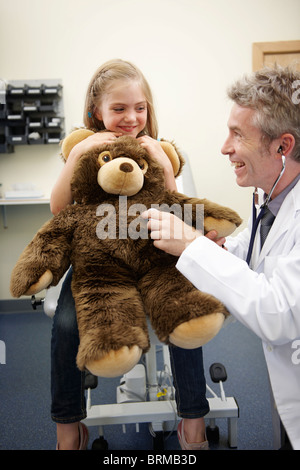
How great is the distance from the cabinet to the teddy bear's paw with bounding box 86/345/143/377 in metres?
2.14

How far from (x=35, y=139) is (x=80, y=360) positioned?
2155 mm

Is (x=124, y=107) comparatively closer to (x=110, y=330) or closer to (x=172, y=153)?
(x=172, y=153)

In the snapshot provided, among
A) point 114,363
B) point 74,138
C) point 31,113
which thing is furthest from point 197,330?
point 31,113

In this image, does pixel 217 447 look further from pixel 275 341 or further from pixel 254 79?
pixel 254 79

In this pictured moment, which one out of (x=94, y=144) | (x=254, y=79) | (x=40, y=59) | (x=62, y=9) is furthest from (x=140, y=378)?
(x=62, y=9)

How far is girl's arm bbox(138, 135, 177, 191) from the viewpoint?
1070mm

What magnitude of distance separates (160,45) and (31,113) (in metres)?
1.05

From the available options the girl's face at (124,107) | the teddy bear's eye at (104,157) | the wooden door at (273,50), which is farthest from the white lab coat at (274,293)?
the wooden door at (273,50)

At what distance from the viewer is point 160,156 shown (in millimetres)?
1089

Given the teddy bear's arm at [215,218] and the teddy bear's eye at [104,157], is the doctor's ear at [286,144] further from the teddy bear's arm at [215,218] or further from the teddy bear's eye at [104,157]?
the teddy bear's eye at [104,157]

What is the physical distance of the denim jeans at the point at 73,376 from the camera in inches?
43.0

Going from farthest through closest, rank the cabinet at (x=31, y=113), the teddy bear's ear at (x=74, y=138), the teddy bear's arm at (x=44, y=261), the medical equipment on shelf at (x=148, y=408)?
the cabinet at (x=31, y=113), the medical equipment on shelf at (x=148, y=408), the teddy bear's ear at (x=74, y=138), the teddy bear's arm at (x=44, y=261)

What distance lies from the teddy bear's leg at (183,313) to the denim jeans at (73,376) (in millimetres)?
294

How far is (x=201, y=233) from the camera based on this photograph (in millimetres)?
974
